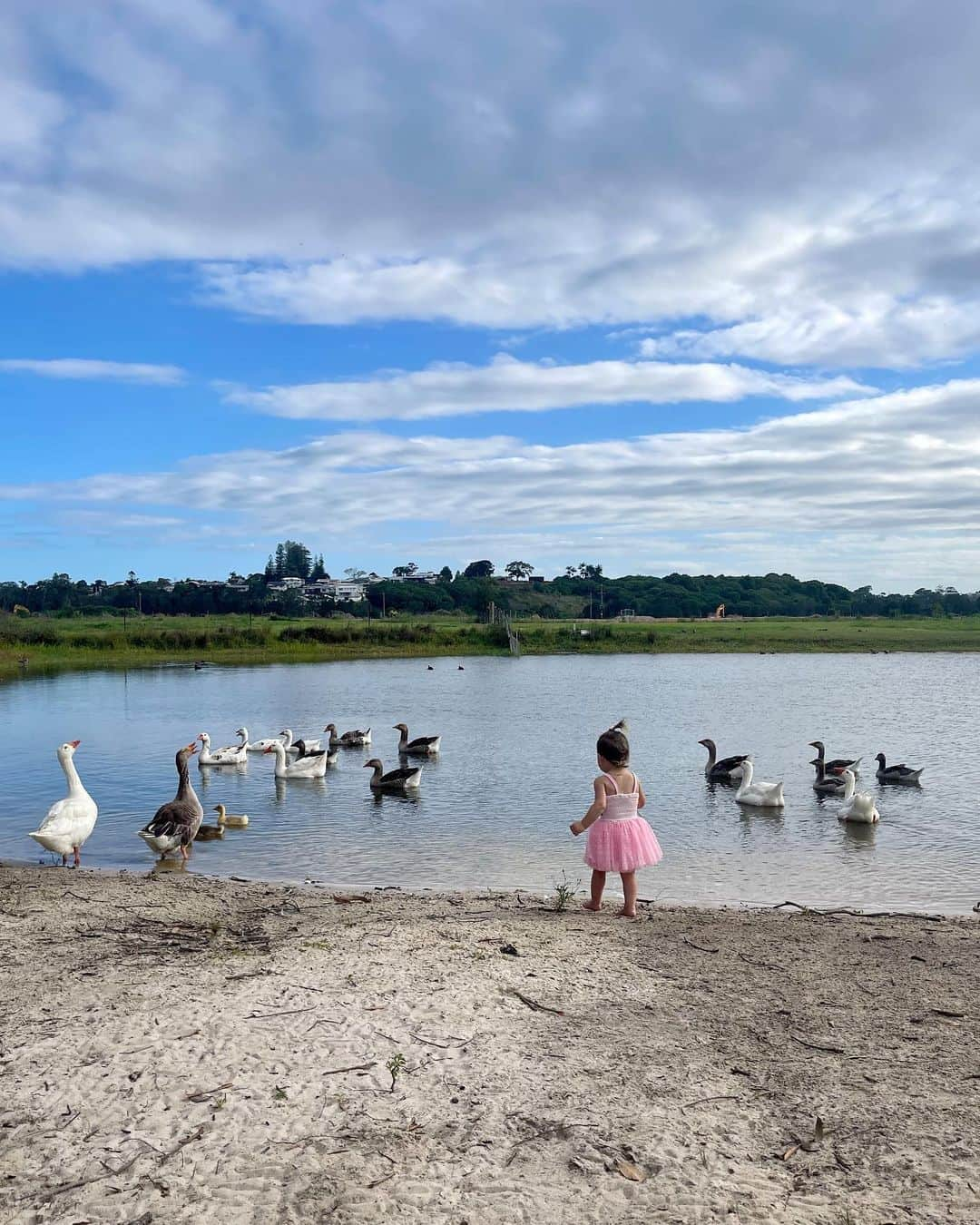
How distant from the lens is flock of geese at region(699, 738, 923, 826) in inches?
558

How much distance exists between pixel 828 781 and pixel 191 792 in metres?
10.5

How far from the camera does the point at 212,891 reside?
371 inches

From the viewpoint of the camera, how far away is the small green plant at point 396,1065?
4867 mm

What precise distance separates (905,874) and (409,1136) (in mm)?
8400

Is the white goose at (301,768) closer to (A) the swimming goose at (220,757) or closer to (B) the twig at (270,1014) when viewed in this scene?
(A) the swimming goose at (220,757)

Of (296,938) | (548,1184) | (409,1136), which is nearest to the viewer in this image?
(548,1184)

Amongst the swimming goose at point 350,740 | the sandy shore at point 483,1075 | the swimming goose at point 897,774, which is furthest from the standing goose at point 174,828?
the swimming goose at point 897,774

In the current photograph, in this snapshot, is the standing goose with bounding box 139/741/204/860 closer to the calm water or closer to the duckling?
the calm water

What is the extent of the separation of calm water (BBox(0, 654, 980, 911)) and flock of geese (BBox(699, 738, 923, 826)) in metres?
0.25

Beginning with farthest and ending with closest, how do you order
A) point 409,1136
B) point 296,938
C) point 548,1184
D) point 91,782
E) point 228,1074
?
point 91,782
point 296,938
point 228,1074
point 409,1136
point 548,1184

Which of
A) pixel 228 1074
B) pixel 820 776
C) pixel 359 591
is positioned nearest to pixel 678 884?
pixel 228 1074

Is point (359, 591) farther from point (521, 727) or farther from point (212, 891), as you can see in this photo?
point (212, 891)

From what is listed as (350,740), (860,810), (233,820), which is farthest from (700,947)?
(350,740)

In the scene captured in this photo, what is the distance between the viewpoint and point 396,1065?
495cm
